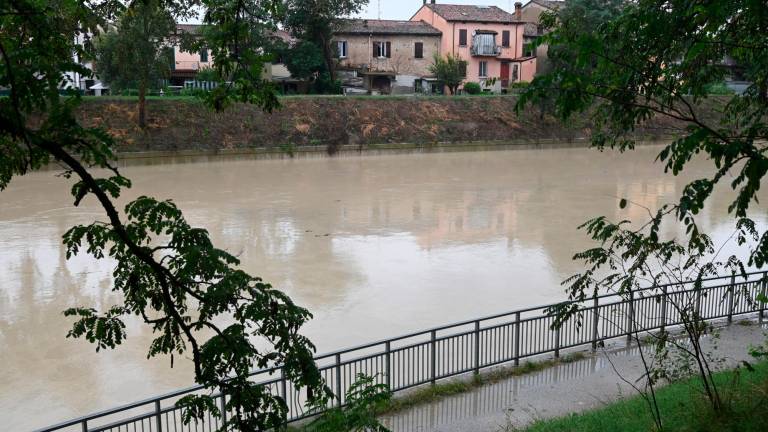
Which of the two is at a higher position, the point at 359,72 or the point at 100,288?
the point at 359,72

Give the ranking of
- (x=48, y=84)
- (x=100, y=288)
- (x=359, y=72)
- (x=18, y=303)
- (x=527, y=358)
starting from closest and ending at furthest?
1. (x=48, y=84)
2. (x=527, y=358)
3. (x=18, y=303)
4. (x=100, y=288)
5. (x=359, y=72)

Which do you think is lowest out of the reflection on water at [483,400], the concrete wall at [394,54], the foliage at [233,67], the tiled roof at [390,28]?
the reflection on water at [483,400]

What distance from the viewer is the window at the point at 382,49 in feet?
191

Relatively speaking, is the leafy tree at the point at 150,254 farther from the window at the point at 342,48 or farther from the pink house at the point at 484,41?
the pink house at the point at 484,41

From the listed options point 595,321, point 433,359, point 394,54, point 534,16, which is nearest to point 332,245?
point 595,321

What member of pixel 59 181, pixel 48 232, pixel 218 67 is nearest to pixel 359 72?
pixel 59 181

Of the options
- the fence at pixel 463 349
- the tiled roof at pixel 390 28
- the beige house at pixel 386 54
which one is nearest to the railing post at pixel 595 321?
the fence at pixel 463 349

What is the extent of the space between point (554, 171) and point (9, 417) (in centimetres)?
2999

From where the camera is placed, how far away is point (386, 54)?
58.7m

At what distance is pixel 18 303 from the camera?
576 inches

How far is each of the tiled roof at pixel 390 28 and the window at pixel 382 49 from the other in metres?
0.94

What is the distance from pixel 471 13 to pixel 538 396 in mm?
54736

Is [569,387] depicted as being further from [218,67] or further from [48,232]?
[48,232]

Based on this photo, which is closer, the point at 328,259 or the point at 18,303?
the point at 18,303
